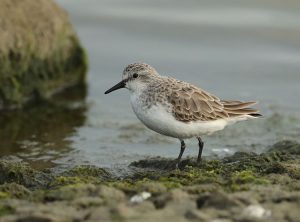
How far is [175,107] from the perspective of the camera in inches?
322

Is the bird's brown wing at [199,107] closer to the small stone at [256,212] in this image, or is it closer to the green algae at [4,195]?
the green algae at [4,195]

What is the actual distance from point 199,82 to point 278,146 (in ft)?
13.5

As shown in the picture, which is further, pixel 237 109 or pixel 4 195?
pixel 237 109

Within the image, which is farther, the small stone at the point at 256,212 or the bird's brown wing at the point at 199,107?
the bird's brown wing at the point at 199,107

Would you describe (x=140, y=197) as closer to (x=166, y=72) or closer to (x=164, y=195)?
(x=164, y=195)

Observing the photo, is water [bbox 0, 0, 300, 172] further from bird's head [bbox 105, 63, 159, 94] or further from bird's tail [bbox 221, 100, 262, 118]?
bird's tail [bbox 221, 100, 262, 118]

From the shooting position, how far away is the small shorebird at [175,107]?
815 cm

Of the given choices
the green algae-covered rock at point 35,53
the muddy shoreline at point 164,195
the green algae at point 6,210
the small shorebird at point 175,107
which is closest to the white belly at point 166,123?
the small shorebird at point 175,107

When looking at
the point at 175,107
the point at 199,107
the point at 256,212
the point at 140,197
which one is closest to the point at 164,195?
the point at 140,197

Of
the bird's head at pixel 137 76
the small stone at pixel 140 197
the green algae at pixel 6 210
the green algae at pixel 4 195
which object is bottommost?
the green algae at pixel 4 195

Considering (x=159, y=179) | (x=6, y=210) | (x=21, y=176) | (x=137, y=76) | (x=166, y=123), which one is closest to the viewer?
(x=6, y=210)

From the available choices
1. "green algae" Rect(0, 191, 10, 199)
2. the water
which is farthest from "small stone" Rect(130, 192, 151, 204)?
the water

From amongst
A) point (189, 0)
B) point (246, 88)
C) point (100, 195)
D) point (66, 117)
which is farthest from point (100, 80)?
point (100, 195)

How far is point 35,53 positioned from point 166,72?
2.69 meters
